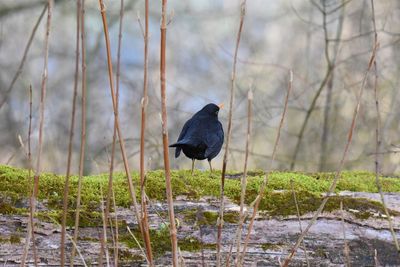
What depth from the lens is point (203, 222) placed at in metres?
3.94

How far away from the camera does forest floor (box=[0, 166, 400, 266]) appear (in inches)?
144

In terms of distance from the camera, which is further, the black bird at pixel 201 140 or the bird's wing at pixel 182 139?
the black bird at pixel 201 140

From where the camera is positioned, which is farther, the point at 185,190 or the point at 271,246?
the point at 185,190

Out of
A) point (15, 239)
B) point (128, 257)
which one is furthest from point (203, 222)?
point (15, 239)

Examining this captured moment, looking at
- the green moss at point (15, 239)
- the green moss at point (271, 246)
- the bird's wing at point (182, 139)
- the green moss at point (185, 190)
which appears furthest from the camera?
the bird's wing at point (182, 139)

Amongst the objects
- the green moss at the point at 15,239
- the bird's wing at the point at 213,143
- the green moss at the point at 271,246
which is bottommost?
the green moss at the point at 271,246

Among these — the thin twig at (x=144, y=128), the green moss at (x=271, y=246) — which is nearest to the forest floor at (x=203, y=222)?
the green moss at (x=271, y=246)

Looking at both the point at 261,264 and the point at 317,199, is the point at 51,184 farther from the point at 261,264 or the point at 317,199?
the point at 317,199

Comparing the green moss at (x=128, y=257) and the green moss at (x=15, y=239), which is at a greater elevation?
the green moss at (x=15, y=239)

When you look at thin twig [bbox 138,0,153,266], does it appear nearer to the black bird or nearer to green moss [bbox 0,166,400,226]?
green moss [bbox 0,166,400,226]

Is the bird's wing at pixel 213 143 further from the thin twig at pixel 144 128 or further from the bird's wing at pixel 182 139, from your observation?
Answer: the thin twig at pixel 144 128

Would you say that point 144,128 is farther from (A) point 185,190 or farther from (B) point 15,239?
(A) point 185,190

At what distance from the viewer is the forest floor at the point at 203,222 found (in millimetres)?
3668

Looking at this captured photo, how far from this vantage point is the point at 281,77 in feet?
38.0
